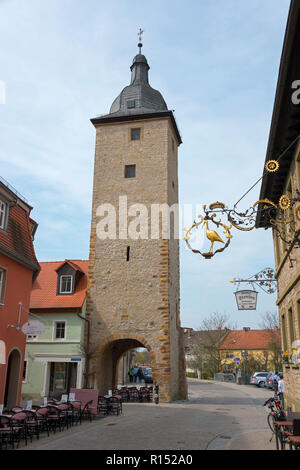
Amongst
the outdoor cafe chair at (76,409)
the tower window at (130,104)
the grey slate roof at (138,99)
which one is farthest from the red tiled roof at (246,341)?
the outdoor cafe chair at (76,409)

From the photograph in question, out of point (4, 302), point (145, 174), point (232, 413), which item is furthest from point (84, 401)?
point (145, 174)

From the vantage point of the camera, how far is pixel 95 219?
2681 centimetres

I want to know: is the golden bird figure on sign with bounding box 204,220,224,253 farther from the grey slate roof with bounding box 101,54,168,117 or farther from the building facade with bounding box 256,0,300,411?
the grey slate roof with bounding box 101,54,168,117

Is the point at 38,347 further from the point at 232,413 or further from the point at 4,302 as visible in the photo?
the point at 232,413

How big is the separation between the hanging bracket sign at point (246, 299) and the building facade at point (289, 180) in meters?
1.60

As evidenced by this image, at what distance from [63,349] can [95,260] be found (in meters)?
5.40

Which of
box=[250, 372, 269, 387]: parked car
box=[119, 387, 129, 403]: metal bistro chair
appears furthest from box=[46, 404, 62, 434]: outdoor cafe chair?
box=[250, 372, 269, 387]: parked car

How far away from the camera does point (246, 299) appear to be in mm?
16781

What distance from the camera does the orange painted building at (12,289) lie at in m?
15.4

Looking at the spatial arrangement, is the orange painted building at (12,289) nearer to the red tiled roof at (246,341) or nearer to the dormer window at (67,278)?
the dormer window at (67,278)

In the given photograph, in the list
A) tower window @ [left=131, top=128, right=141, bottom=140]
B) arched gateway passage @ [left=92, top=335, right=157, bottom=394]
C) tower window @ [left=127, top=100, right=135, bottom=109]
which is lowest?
arched gateway passage @ [left=92, top=335, right=157, bottom=394]

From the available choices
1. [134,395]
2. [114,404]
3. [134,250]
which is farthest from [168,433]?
[134,250]

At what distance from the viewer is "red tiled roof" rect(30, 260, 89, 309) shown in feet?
83.5

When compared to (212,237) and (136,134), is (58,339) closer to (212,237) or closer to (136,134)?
(136,134)
